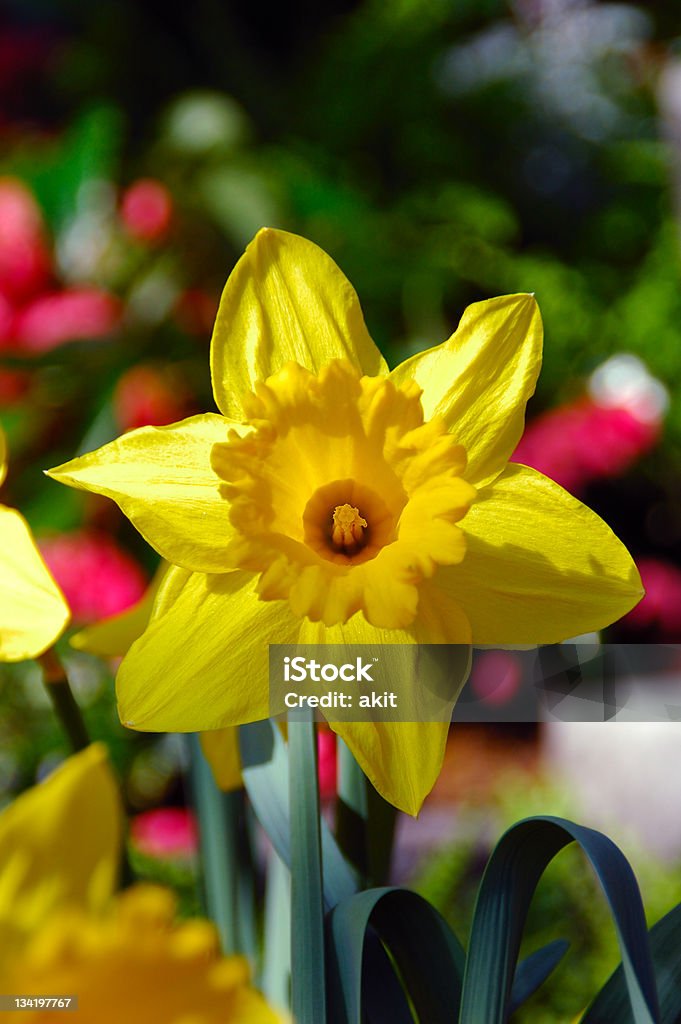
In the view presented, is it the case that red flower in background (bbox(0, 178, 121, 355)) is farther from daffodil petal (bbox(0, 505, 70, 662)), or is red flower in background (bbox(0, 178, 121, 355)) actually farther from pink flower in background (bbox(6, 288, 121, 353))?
daffodil petal (bbox(0, 505, 70, 662))

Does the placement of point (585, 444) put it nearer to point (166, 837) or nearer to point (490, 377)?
point (166, 837)

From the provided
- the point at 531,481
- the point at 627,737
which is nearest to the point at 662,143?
the point at 627,737

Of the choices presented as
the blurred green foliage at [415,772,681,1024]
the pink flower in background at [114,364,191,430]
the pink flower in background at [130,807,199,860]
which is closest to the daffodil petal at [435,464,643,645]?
the blurred green foliage at [415,772,681,1024]

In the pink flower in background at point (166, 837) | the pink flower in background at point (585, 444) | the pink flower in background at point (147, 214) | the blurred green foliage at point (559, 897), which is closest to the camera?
the blurred green foliage at point (559, 897)

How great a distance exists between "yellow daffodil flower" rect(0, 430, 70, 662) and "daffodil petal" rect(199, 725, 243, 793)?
7 cm

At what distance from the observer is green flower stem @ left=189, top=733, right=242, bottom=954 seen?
1.16 ft

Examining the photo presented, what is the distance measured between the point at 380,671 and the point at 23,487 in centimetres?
89

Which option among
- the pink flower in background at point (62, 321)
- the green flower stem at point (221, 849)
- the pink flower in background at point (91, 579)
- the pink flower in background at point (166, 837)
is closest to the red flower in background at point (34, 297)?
the pink flower in background at point (62, 321)

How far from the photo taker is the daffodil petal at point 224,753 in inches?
11.5

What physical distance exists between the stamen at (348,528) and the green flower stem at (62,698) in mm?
86

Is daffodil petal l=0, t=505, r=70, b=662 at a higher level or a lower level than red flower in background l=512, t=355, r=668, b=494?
higher

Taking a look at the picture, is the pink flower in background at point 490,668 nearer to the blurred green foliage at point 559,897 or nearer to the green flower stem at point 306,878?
the green flower stem at point 306,878

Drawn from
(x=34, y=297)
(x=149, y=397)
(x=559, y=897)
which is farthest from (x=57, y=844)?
(x=34, y=297)

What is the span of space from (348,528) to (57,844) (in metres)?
0.11
